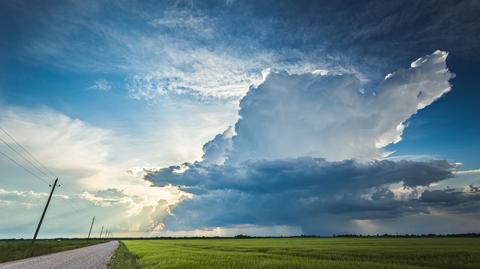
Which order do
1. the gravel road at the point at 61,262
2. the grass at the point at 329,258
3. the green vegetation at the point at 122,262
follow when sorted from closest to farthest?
the grass at the point at 329,258 < the gravel road at the point at 61,262 < the green vegetation at the point at 122,262

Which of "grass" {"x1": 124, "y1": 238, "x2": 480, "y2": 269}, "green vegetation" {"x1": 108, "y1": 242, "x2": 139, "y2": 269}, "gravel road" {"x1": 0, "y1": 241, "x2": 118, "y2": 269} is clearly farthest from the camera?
"green vegetation" {"x1": 108, "y1": 242, "x2": 139, "y2": 269}

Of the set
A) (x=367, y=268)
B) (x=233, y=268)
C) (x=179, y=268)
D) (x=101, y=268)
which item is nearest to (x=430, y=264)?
(x=367, y=268)

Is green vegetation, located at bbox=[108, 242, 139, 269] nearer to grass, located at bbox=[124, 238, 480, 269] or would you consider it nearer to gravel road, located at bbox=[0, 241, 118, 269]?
gravel road, located at bbox=[0, 241, 118, 269]

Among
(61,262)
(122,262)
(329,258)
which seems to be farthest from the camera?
(329,258)

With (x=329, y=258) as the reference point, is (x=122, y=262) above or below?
below

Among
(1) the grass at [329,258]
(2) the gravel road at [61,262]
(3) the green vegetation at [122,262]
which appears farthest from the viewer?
(3) the green vegetation at [122,262]

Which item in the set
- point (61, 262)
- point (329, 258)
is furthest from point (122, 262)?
point (329, 258)

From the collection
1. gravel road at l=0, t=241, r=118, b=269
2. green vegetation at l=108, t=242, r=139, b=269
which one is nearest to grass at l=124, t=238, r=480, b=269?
green vegetation at l=108, t=242, r=139, b=269

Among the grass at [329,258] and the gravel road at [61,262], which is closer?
the grass at [329,258]

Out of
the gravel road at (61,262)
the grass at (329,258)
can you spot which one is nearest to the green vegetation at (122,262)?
the gravel road at (61,262)

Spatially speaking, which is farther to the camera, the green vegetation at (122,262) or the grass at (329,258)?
the green vegetation at (122,262)

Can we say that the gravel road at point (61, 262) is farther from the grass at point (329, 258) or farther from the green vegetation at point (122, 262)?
the grass at point (329, 258)

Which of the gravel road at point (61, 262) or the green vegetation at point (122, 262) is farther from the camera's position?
the green vegetation at point (122, 262)

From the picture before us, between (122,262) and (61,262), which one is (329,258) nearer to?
(122,262)
